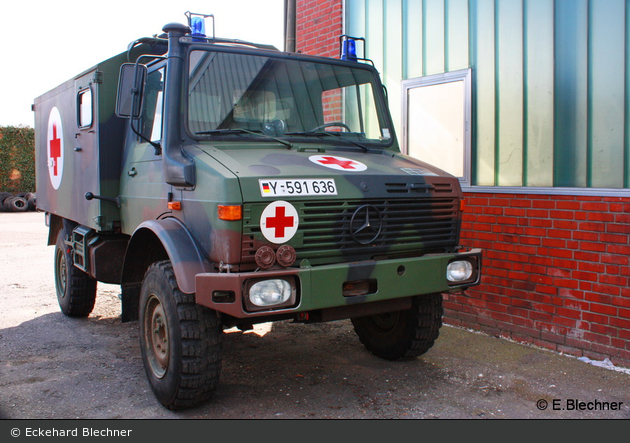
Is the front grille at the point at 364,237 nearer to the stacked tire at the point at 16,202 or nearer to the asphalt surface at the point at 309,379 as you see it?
the asphalt surface at the point at 309,379

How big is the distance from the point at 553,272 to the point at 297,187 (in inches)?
105

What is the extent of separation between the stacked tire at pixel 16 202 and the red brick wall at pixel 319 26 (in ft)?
51.3

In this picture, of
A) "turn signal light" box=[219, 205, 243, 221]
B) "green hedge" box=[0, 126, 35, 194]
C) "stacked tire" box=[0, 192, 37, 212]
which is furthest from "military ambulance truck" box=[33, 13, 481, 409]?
"green hedge" box=[0, 126, 35, 194]

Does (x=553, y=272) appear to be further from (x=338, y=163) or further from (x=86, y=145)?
(x=86, y=145)

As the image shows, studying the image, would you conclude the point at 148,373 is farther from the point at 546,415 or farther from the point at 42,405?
the point at 546,415

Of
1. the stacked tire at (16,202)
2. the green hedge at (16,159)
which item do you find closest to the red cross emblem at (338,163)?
the stacked tire at (16,202)

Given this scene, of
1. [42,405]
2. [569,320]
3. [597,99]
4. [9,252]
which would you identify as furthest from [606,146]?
[9,252]

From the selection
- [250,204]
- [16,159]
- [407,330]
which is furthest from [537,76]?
[16,159]

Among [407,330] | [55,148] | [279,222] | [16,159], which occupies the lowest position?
[407,330]

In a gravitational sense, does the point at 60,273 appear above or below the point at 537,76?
below

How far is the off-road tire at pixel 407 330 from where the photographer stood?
14.5ft

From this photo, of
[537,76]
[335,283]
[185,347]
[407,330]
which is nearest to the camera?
[335,283]

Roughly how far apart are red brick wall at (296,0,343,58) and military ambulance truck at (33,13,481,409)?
2.31 meters

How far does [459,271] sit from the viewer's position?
3850 mm
